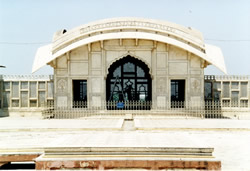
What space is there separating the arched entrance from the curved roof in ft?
8.13

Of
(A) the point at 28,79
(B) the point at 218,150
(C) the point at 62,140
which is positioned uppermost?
(A) the point at 28,79

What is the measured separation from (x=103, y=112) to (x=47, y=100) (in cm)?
643

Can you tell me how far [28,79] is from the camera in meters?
22.4

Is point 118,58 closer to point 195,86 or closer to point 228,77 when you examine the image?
point 195,86

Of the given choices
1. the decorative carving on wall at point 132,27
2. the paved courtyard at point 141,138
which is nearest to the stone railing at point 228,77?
the decorative carving on wall at point 132,27

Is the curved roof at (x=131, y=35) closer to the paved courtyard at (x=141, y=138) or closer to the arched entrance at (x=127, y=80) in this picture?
the arched entrance at (x=127, y=80)

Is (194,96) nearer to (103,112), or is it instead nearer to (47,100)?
(103,112)

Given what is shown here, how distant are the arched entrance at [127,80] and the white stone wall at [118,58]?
1317mm

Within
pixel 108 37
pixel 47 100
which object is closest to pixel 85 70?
pixel 108 37

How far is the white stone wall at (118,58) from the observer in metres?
18.8

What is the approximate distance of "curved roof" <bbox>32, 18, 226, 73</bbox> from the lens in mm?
18141

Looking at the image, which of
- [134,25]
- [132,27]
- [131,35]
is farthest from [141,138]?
[134,25]

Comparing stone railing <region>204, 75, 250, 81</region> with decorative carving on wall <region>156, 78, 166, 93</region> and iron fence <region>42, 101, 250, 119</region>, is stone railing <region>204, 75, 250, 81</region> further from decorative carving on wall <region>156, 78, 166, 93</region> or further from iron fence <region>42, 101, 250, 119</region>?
decorative carving on wall <region>156, 78, 166, 93</region>

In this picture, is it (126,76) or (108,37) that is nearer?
(108,37)
